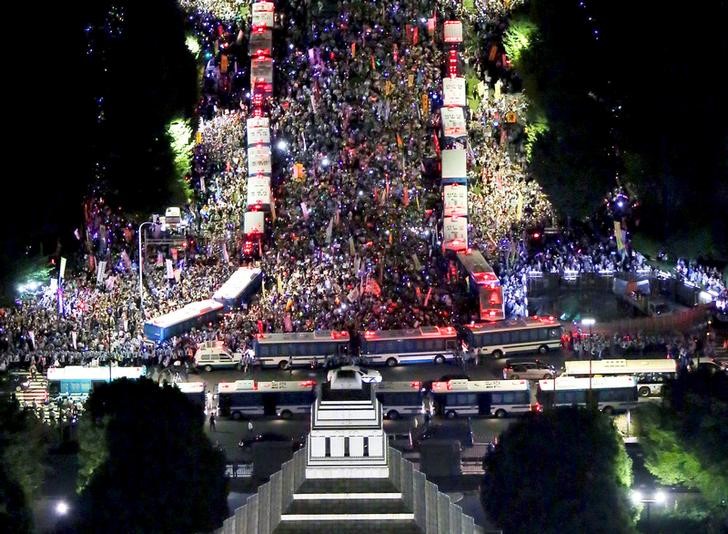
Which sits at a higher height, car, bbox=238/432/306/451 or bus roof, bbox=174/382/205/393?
bus roof, bbox=174/382/205/393

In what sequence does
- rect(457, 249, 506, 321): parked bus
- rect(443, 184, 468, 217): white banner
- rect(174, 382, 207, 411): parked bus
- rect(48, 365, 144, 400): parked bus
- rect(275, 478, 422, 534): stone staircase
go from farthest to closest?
rect(443, 184, 468, 217): white banner, rect(457, 249, 506, 321): parked bus, rect(48, 365, 144, 400): parked bus, rect(174, 382, 207, 411): parked bus, rect(275, 478, 422, 534): stone staircase

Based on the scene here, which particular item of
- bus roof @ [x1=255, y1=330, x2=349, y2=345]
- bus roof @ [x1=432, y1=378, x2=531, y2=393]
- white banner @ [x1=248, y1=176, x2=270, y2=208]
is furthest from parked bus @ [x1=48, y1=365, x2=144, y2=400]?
white banner @ [x1=248, y1=176, x2=270, y2=208]

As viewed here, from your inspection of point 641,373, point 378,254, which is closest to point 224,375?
point 378,254

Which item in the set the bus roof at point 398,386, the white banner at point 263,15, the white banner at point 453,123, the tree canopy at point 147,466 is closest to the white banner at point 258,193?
the white banner at point 453,123

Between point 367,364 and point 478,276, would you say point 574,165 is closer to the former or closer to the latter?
point 478,276

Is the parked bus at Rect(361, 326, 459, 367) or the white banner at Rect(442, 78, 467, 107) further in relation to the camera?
the white banner at Rect(442, 78, 467, 107)

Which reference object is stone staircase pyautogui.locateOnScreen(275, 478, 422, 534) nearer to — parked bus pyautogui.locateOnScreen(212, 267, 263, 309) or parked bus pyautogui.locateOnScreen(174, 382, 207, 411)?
parked bus pyautogui.locateOnScreen(174, 382, 207, 411)

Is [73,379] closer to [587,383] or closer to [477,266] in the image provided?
[477,266]
